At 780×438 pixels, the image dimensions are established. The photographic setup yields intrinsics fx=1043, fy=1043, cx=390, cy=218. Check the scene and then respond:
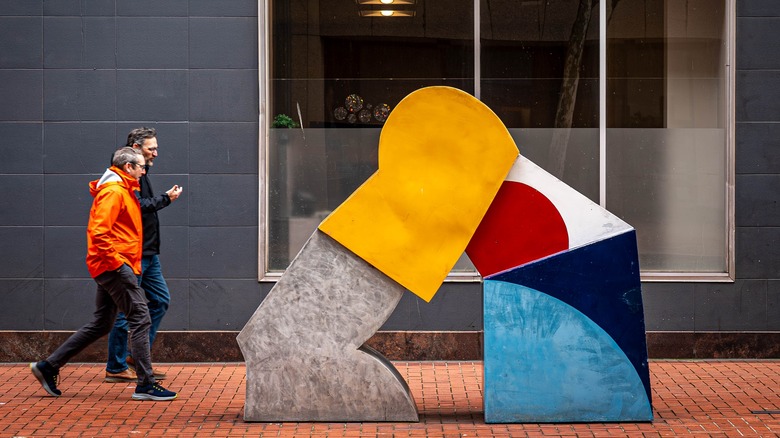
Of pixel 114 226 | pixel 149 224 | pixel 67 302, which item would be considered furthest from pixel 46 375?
pixel 67 302

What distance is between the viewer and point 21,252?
927 cm

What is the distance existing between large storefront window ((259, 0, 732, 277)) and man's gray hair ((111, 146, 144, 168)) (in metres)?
1.76

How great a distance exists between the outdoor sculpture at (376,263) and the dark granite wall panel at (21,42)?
157 inches

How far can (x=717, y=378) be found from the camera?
8438mm

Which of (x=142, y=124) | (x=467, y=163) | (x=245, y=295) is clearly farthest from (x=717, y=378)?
(x=142, y=124)

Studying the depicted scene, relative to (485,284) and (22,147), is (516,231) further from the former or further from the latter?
(22,147)

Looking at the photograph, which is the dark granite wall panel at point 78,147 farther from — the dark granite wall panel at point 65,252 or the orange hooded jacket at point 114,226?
the orange hooded jacket at point 114,226

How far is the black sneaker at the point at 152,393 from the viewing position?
758 cm

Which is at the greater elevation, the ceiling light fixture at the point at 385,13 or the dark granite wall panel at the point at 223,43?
the ceiling light fixture at the point at 385,13

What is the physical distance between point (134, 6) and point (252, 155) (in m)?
1.68

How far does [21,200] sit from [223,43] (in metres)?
2.27

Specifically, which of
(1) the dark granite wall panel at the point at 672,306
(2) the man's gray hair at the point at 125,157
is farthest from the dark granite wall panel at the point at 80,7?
(1) the dark granite wall panel at the point at 672,306

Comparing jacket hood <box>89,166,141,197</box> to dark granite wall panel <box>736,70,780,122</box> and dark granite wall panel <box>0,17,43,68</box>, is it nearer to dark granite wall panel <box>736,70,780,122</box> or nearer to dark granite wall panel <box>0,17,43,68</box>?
dark granite wall panel <box>0,17,43,68</box>

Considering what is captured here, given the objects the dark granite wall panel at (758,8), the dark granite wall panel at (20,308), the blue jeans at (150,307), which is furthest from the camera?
the dark granite wall panel at (20,308)
